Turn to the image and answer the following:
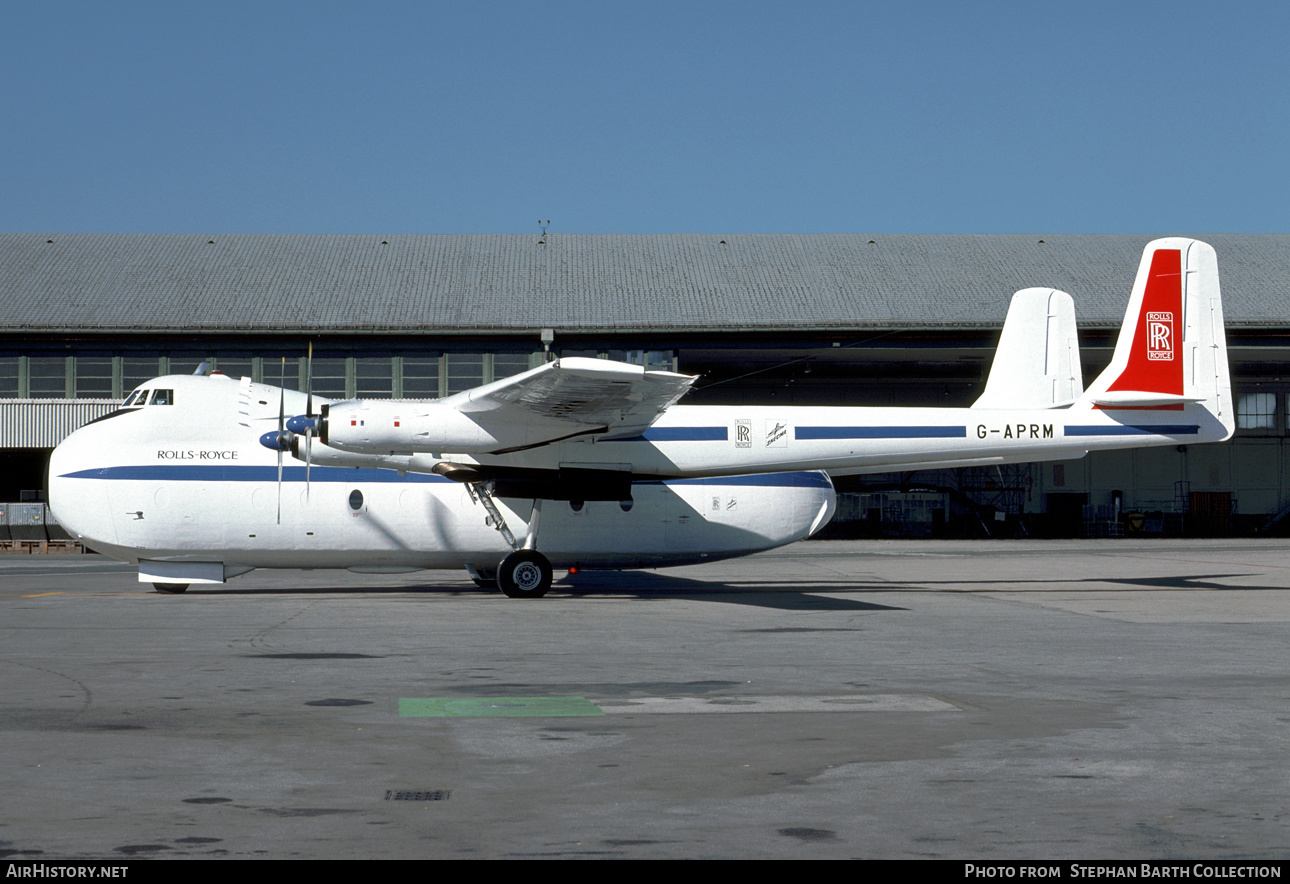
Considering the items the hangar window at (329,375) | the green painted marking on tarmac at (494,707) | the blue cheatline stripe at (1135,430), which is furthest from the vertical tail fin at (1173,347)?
the hangar window at (329,375)

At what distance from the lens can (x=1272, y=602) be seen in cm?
2177

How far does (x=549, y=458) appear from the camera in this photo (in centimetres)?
2245

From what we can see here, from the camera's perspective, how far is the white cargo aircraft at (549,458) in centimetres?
2197

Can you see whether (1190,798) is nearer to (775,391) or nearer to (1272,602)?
(1272,602)

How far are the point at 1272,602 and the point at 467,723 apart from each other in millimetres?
17464

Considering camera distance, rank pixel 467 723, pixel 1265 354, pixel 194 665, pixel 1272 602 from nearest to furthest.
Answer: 1. pixel 467 723
2. pixel 194 665
3. pixel 1272 602
4. pixel 1265 354

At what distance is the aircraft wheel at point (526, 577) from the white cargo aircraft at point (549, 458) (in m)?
0.03

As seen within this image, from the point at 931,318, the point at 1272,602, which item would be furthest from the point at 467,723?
the point at 931,318

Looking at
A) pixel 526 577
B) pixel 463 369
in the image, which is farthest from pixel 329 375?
pixel 526 577

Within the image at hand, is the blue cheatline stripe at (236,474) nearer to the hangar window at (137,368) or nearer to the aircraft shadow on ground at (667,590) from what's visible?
the aircraft shadow on ground at (667,590)

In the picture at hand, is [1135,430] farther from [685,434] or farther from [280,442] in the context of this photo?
[280,442]

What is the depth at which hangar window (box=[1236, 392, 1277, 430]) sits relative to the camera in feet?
187

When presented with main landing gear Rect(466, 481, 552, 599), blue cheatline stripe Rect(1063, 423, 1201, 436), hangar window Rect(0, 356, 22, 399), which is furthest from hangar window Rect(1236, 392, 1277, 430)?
Result: hangar window Rect(0, 356, 22, 399)

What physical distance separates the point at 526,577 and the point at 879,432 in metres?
7.12
